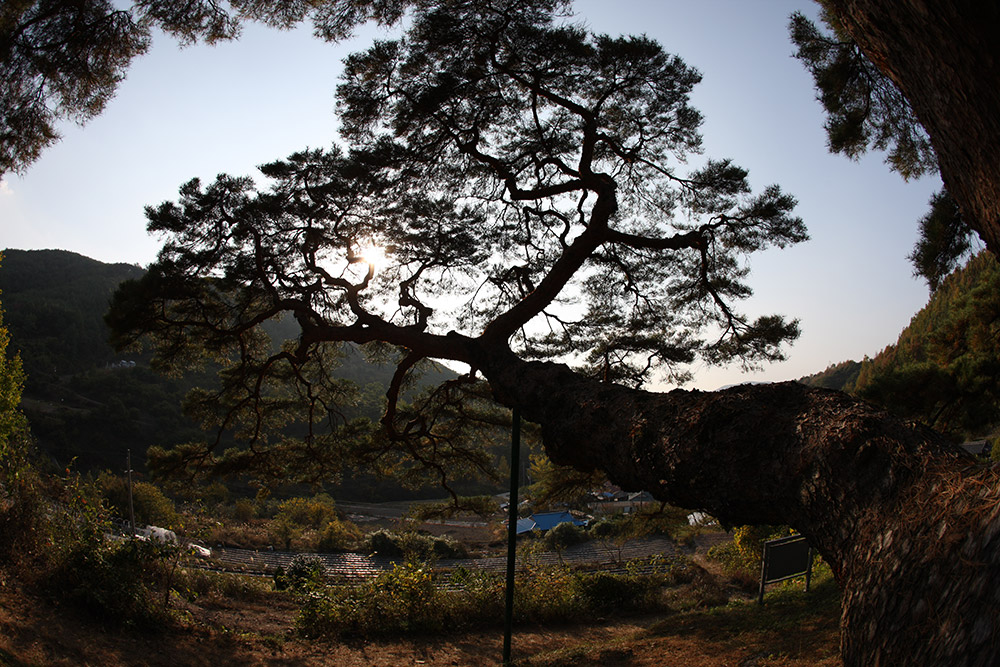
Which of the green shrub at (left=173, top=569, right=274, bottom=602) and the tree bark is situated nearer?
the tree bark

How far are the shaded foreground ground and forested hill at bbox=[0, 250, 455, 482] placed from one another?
74.9ft

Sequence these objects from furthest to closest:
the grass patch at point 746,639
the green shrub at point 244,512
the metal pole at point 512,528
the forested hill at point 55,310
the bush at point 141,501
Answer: the forested hill at point 55,310, the green shrub at point 244,512, the bush at point 141,501, the metal pole at point 512,528, the grass patch at point 746,639

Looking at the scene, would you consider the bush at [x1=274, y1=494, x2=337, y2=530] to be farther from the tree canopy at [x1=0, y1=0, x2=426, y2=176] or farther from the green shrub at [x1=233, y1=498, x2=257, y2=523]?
the tree canopy at [x1=0, y1=0, x2=426, y2=176]

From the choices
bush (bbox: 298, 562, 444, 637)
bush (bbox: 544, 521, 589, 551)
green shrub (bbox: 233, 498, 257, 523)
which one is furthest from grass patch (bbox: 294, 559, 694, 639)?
green shrub (bbox: 233, 498, 257, 523)

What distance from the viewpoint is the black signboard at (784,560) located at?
8.02 meters

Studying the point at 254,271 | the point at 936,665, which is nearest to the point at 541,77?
the point at 254,271

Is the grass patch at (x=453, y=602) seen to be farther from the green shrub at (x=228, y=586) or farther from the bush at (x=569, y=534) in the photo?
the bush at (x=569, y=534)

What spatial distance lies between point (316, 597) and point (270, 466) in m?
1.72

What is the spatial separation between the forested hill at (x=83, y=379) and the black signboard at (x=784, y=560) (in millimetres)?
23257

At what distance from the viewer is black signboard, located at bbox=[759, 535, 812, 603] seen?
8023 millimetres

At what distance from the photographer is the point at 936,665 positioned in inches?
53.4

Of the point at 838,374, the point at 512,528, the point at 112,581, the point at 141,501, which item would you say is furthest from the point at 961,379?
the point at 838,374

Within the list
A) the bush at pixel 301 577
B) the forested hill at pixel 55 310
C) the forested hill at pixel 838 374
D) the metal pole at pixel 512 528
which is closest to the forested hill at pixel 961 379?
the metal pole at pixel 512 528

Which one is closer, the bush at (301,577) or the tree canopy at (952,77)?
the tree canopy at (952,77)
